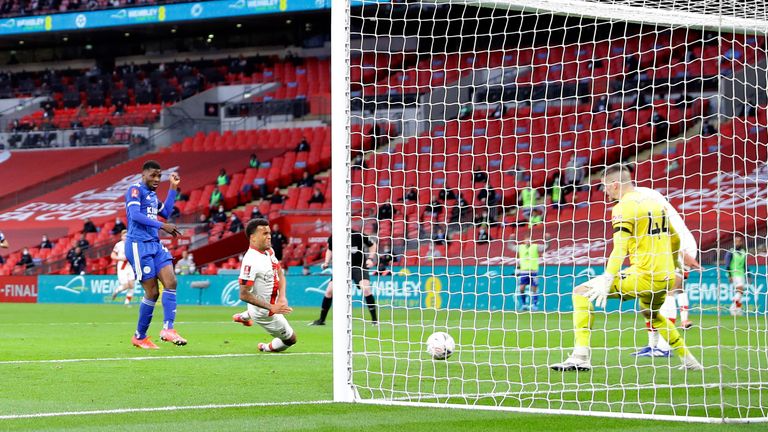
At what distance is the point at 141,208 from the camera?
12.0 m

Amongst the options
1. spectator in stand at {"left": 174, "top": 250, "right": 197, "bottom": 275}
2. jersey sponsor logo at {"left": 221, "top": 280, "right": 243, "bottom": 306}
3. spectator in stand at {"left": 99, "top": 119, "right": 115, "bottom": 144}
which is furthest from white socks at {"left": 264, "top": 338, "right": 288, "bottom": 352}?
spectator in stand at {"left": 99, "top": 119, "right": 115, "bottom": 144}

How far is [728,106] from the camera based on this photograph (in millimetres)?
29125

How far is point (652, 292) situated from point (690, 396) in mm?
1128

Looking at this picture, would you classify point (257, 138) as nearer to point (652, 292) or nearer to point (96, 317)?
point (96, 317)

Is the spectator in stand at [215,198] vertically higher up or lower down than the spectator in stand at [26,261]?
higher up

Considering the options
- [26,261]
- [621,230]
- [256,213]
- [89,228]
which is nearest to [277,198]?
[256,213]

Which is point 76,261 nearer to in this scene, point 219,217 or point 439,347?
point 219,217

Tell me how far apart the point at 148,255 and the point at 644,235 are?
5.52 m

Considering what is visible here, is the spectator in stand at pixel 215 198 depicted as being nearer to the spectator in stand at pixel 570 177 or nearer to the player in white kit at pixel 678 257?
the spectator in stand at pixel 570 177

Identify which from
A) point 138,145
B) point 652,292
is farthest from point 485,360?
point 138,145

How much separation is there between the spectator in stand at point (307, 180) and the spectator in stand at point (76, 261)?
6808 millimetres

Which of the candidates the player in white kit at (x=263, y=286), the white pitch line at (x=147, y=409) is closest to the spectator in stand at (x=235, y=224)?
the player in white kit at (x=263, y=286)

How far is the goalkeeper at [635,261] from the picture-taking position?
29.3 ft

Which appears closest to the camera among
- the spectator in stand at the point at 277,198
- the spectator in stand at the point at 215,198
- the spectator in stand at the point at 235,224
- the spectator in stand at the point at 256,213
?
the spectator in stand at the point at 256,213
